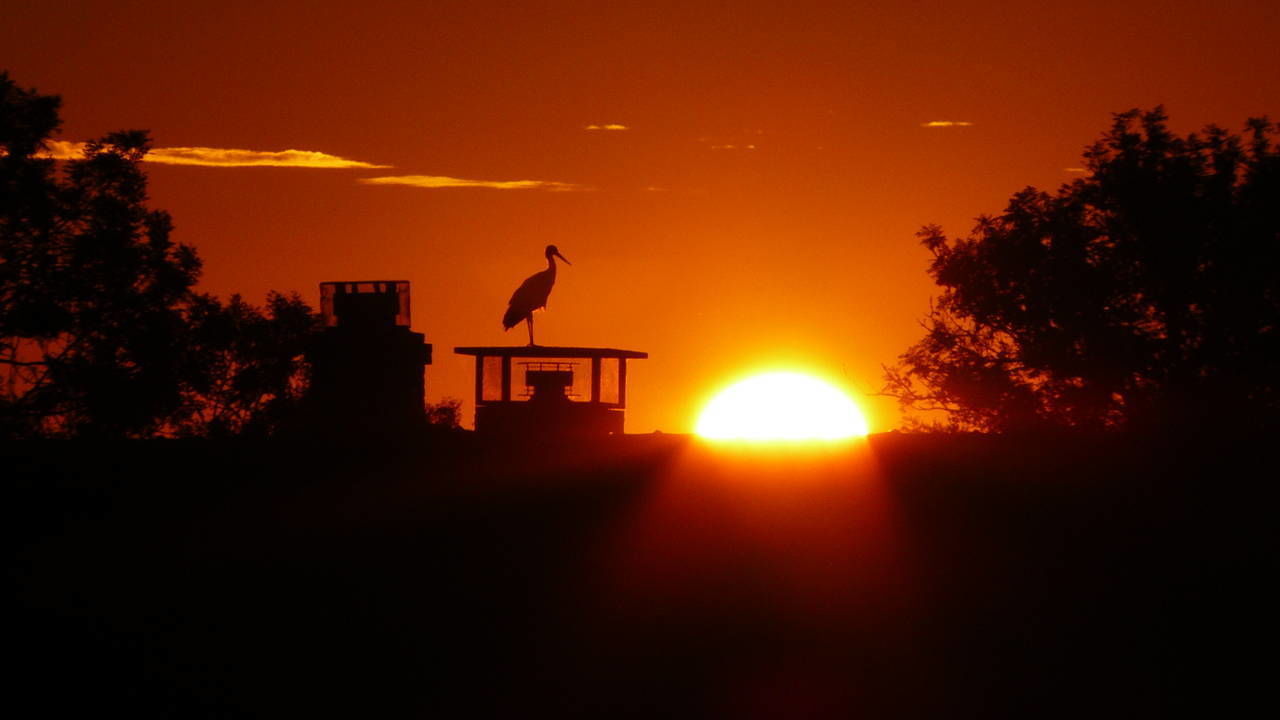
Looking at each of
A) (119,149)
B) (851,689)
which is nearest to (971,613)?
(851,689)

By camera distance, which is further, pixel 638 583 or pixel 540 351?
pixel 540 351

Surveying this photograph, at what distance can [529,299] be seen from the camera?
78.8 ft

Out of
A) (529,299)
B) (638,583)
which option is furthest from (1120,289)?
(638,583)

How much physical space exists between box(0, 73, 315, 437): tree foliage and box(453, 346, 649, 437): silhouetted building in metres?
10.5

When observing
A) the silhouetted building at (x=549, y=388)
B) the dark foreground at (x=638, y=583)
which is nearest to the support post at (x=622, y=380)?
the silhouetted building at (x=549, y=388)

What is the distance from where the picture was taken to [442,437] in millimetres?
16766

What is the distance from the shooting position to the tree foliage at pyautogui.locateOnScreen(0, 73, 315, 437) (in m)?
30.8

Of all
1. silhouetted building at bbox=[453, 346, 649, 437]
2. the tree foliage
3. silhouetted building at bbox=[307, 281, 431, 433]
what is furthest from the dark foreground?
the tree foliage

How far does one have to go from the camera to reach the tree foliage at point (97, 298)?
3075 centimetres

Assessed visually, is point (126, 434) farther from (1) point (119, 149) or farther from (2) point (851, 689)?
(2) point (851, 689)

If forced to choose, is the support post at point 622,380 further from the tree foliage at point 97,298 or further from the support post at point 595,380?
the tree foliage at point 97,298

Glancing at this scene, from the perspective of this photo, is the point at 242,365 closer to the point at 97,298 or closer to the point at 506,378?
the point at 97,298

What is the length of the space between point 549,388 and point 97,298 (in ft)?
51.5

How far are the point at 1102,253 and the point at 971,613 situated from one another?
28634 mm
